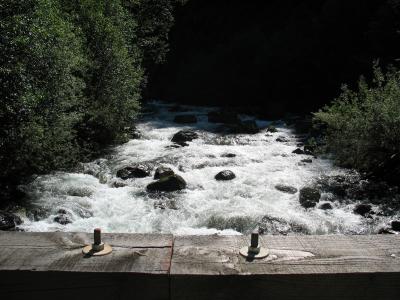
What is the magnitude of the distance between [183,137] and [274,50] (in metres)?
16.2

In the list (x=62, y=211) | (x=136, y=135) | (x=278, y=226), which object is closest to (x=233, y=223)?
(x=278, y=226)

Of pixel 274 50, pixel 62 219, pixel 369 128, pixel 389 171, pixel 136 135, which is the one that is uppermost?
pixel 274 50

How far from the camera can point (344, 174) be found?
14.7 meters

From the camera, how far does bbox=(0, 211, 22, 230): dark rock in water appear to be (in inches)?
395

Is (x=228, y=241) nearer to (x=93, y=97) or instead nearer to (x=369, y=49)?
(x=93, y=97)

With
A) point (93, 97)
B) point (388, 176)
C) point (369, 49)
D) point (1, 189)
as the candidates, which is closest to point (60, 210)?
point (1, 189)

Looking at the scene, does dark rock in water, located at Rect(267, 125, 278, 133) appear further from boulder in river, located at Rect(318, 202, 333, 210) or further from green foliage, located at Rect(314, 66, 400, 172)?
A: boulder in river, located at Rect(318, 202, 333, 210)

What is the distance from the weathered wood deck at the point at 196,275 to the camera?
1516 mm

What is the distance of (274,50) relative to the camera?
33531mm

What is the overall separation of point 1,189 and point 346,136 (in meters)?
9.59

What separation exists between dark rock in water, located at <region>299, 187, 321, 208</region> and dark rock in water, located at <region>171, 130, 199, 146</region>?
748cm

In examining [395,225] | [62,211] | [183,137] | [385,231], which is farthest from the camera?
[183,137]

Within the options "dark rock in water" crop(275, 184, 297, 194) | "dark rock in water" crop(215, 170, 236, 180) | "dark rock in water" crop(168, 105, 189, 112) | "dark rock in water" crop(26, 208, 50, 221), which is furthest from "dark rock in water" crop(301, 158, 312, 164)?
"dark rock in water" crop(168, 105, 189, 112)

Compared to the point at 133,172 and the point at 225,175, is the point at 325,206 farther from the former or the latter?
the point at 133,172
